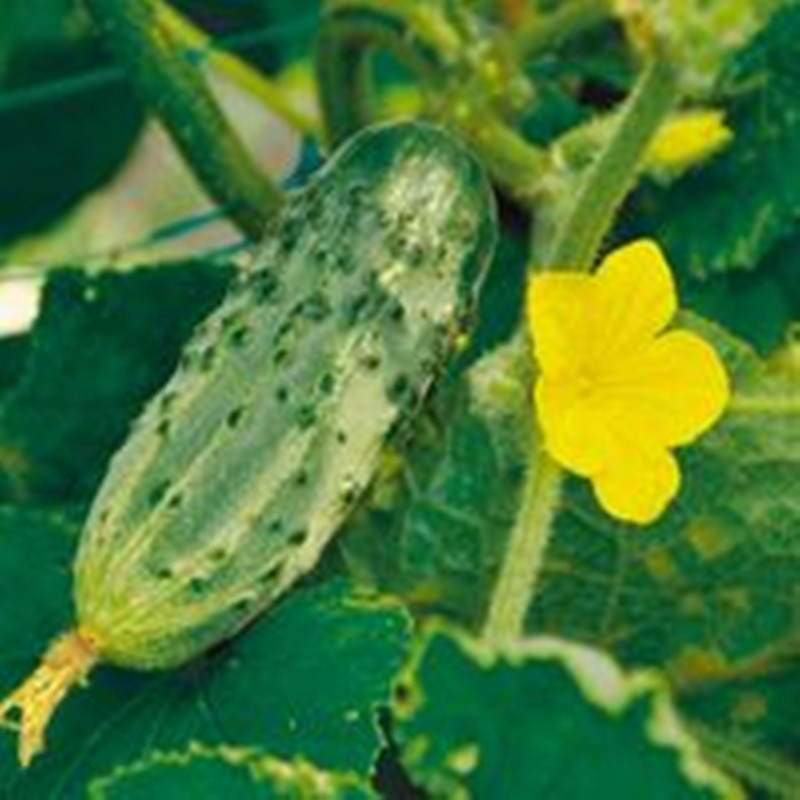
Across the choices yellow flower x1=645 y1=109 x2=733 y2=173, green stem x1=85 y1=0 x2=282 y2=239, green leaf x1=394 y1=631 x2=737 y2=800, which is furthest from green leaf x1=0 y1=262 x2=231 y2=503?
green leaf x1=394 y1=631 x2=737 y2=800

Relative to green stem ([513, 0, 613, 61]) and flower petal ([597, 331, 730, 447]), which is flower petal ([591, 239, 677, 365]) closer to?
flower petal ([597, 331, 730, 447])

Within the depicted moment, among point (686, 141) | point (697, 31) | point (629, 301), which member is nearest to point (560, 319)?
point (629, 301)

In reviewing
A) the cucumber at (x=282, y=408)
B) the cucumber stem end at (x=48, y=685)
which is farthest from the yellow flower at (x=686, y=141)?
the cucumber stem end at (x=48, y=685)

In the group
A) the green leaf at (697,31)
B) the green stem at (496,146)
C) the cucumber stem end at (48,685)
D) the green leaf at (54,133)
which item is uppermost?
the green leaf at (697,31)

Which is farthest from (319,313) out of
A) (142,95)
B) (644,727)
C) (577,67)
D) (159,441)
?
(644,727)

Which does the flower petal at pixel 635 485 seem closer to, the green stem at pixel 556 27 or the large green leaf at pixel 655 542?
the large green leaf at pixel 655 542

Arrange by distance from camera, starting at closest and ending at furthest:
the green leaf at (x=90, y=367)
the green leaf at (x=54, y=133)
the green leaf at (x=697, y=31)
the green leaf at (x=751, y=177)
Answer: the green leaf at (x=697, y=31)
the green leaf at (x=751, y=177)
the green leaf at (x=90, y=367)
the green leaf at (x=54, y=133)

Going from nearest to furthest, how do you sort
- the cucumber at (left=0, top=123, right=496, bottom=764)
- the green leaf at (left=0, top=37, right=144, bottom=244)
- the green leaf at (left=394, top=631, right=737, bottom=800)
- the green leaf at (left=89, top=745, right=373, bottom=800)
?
1. the green leaf at (left=394, top=631, right=737, bottom=800)
2. the green leaf at (left=89, top=745, right=373, bottom=800)
3. the cucumber at (left=0, top=123, right=496, bottom=764)
4. the green leaf at (left=0, top=37, right=144, bottom=244)

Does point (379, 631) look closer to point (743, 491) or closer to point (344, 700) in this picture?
point (344, 700)
